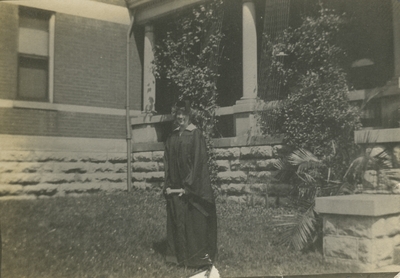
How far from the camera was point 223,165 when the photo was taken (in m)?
4.68

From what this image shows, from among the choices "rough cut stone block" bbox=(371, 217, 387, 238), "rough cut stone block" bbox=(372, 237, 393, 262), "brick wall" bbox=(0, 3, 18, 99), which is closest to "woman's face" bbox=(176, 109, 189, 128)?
"brick wall" bbox=(0, 3, 18, 99)

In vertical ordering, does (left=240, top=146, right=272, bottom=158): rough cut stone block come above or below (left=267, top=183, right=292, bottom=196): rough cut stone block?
above

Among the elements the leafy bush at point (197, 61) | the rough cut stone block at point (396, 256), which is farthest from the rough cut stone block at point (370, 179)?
the leafy bush at point (197, 61)

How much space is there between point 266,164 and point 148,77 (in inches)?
60.5

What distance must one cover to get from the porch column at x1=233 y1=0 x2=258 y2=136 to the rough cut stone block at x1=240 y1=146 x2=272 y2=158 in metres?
0.18

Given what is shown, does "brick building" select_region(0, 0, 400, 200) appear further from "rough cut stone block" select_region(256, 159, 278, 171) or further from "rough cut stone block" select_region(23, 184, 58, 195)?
"rough cut stone block" select_region(256, 159, 278, 171)

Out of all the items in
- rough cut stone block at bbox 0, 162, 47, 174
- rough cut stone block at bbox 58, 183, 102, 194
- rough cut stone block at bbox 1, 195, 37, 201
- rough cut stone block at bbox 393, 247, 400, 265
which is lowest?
rough cut stone block at bbox 393, 247, 400, 265

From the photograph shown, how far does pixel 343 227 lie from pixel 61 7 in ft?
10.4

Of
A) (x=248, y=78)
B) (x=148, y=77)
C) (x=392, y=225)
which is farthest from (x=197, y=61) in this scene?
(x=392, y=225)

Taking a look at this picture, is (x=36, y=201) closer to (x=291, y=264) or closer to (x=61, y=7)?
(x=61, y=7)

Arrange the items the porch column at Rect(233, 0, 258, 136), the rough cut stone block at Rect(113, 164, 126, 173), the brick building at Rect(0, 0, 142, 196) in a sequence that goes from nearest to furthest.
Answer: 1. the brick building at Rect(0, 0, 142, 196)
2. the rough cut stone block at Rect(113, 164, 126, 173)
3. the porch column at Rect(233, 0, 258, 136)

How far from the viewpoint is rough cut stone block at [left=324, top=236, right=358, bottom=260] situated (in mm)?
3705

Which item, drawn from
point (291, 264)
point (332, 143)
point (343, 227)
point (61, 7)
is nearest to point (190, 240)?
point (291, 264)

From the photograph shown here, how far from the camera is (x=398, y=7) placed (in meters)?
3.92
